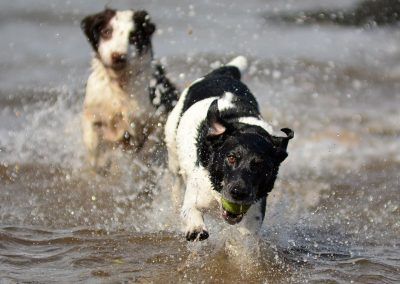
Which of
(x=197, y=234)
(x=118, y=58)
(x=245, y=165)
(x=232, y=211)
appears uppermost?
(x=118, y=58)

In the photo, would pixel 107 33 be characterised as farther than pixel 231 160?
Yes

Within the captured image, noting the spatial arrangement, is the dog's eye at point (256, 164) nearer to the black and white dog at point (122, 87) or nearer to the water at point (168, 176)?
the water at point (168, 176)

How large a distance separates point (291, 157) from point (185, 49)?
15.1 ft

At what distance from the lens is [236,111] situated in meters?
6.32

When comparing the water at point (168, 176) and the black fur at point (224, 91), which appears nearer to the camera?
the water at point (168, 176)

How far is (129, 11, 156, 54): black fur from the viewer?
7877 millimetres

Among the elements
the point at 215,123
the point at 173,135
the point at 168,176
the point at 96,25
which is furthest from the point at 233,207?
the point at 96,25

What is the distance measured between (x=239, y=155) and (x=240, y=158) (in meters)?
0.02

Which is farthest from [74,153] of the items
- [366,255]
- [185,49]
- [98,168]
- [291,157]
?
[185,49]

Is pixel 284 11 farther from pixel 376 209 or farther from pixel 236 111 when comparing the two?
pixel 236 111

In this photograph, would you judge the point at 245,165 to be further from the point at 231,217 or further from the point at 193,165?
the point at 193,165

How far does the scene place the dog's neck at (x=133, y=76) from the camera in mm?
8031

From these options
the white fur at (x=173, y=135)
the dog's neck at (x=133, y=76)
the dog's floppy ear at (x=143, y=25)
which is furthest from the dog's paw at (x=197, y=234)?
the dog's floppy ear at (x=143, y=25)

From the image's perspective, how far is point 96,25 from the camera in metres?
7.98
